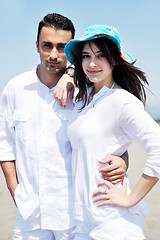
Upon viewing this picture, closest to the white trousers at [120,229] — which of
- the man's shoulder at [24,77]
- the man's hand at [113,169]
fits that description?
the man's hand at [113,169]

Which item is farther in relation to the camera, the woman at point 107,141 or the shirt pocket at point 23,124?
the shirt pocket at point 23,124

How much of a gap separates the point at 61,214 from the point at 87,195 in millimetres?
476

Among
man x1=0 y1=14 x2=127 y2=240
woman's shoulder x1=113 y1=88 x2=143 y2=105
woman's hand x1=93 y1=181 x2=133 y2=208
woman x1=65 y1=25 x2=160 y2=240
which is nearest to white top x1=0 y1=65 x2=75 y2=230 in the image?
man x1=0 y1=14 x2=127 y2=240

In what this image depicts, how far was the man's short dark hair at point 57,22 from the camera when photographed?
2564 millimetres

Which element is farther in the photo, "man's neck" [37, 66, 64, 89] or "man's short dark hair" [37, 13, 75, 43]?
"man's neck" [37, 66, 64, 89]

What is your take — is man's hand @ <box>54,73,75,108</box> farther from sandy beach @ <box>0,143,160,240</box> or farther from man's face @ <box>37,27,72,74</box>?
sandy beach @ <box>0,143,160,240</box>

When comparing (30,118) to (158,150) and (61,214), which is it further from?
A: (158,150)

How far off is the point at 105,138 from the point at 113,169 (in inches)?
9.1

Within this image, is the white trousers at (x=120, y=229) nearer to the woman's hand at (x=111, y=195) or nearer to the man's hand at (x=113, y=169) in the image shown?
the woman's hand at (x=111, y=195)

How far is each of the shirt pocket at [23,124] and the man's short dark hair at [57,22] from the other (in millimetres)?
772

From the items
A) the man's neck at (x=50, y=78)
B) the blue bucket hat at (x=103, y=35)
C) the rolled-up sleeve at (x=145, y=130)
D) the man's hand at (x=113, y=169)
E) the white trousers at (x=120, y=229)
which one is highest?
the blue bucket hat at (x=103, y=35)

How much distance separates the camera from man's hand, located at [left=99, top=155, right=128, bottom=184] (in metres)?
2.08

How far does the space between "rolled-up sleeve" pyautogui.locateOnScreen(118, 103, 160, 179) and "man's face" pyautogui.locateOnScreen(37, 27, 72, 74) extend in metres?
0.84

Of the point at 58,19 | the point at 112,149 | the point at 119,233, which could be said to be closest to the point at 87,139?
the point at 112,149
